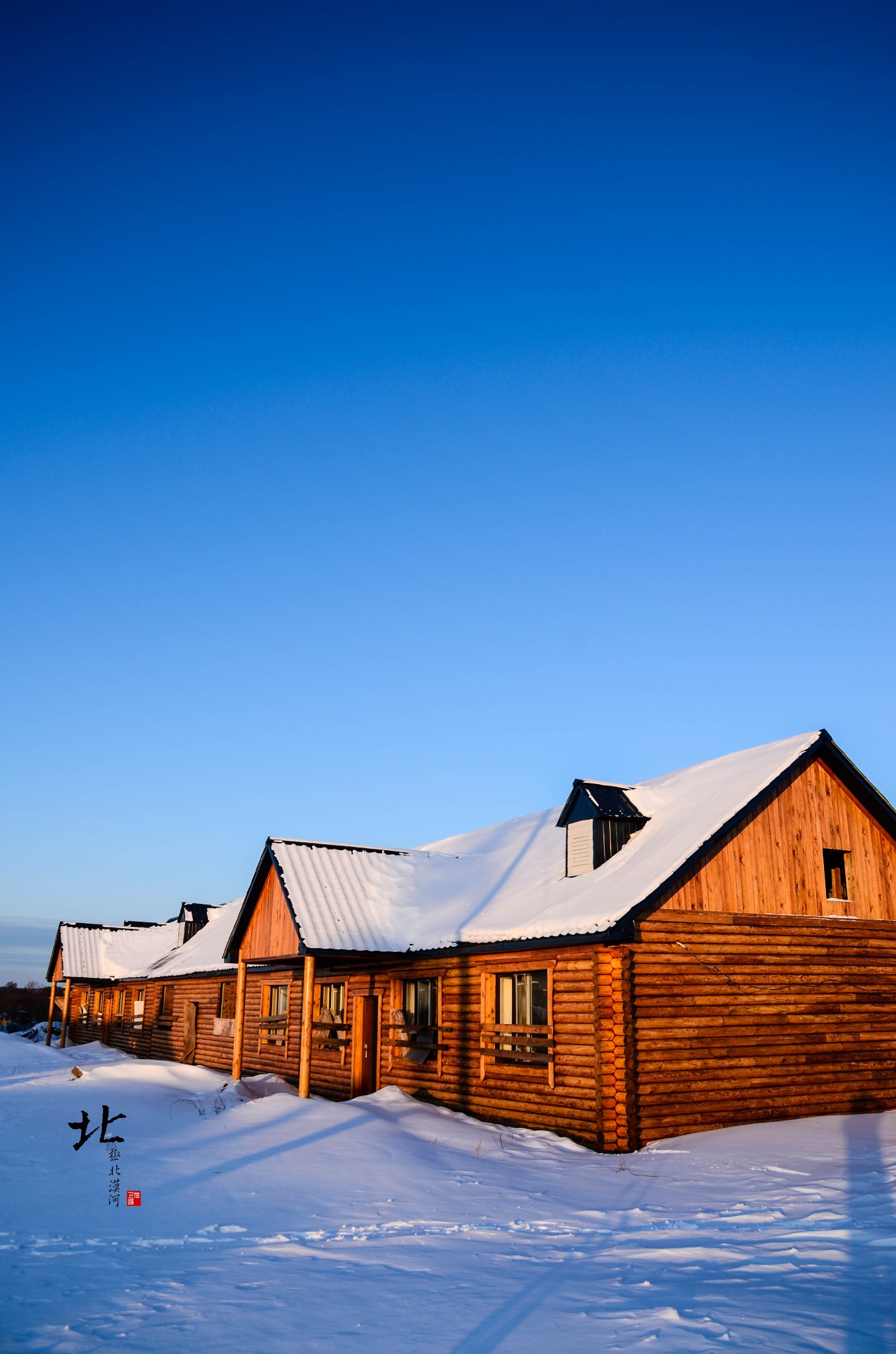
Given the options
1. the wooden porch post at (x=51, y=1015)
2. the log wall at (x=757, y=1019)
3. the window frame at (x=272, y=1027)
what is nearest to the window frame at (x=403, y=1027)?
the window frame at (x=272, y=1027)

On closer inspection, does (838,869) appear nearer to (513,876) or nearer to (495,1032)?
(513,876)

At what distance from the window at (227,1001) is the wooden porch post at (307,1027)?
13293 mm

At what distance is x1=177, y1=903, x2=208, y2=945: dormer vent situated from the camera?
44188mm

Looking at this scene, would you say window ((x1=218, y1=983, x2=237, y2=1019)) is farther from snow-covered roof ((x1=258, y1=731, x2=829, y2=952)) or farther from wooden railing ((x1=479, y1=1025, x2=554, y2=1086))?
wooden railing ((x1=479, y1=1025, x2=554, y2=1086))

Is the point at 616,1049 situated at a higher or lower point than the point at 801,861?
lower

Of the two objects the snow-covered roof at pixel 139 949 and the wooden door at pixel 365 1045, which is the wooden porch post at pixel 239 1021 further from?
the snow-covered roof at pixel 139 949

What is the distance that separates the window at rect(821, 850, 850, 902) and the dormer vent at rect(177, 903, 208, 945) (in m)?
30.0

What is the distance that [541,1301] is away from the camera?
329 inches

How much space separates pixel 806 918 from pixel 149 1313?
15.0m

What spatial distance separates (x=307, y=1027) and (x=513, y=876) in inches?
229

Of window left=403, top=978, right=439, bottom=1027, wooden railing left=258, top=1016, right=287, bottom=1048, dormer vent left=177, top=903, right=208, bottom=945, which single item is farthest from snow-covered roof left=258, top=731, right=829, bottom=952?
dormer vent left=177, top=903, right=208, bottom=945

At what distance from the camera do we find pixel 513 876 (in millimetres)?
24516

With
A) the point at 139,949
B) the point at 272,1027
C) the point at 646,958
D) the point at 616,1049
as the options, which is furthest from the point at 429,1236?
the point at 139,949

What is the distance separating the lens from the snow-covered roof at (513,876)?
755 inches
